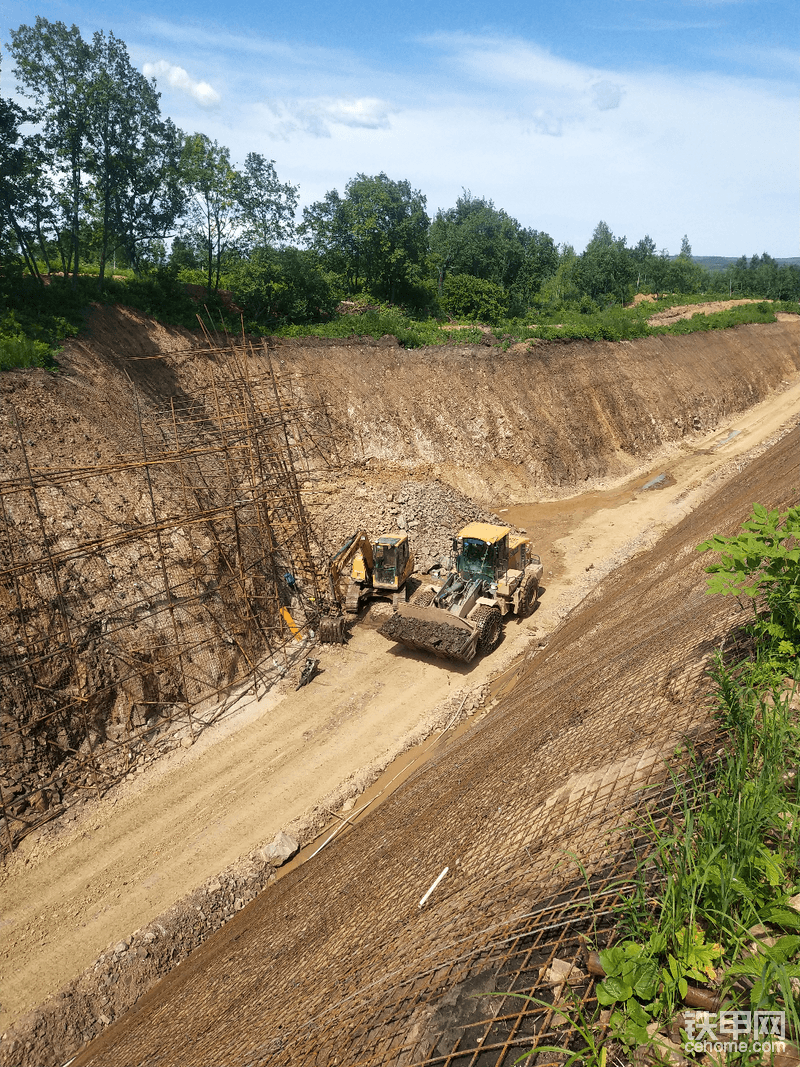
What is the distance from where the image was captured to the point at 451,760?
10.9 meters

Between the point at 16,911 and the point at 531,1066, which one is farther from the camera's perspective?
the point at 16,911

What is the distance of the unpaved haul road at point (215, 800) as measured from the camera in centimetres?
928

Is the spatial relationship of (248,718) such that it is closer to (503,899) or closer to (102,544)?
(102,544)

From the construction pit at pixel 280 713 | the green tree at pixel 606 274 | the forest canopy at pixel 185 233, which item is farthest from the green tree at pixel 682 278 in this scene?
the construction pit at pixel 280 713

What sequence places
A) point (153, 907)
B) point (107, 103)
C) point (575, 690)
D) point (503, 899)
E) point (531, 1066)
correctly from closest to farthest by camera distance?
1. point (531, 1066)
2. point (503, 899)
3. point (153, 907)
4. point (575, 690)
5. point (107, 103)

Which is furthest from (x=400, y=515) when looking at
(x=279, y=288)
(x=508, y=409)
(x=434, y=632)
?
(x=279, y=288)

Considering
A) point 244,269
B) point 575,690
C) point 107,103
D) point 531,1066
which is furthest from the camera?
point 244,269

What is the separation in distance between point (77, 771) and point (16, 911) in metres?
2.55

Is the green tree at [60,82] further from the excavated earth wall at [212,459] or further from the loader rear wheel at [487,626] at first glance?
the loader rear wheel at [487,626]

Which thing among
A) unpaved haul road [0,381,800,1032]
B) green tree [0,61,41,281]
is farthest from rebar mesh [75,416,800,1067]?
green tree [0,61,41,281]

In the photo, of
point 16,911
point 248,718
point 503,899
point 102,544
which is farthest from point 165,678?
point 503,899

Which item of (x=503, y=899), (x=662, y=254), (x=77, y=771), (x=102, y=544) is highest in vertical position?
(x=662, y=254)

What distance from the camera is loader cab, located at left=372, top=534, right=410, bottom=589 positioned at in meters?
16.5

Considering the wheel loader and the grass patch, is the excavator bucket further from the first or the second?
the grass patch
